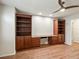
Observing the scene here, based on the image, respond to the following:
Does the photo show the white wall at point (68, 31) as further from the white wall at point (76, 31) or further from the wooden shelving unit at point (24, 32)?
the wooden shelving unit at point (24, 32)

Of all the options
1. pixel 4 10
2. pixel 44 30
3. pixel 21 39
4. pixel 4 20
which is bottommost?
pixel 21 39

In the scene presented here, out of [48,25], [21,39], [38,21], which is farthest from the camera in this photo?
[48,25]

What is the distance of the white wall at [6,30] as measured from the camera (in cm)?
426

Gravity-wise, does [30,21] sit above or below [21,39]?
above

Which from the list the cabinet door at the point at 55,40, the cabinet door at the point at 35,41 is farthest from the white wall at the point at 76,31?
the cabinet door at the point at 35,41

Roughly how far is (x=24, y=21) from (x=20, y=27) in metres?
0.50

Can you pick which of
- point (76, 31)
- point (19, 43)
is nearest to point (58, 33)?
point (76, 31)

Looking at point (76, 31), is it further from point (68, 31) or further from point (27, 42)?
point (27, 42)

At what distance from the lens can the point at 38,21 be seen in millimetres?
7121

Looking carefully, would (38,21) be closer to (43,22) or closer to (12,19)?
(43,22)

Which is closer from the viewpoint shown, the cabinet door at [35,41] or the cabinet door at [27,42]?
the cabinet door at [27,42]

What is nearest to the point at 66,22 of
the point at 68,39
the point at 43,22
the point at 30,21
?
the point at 68,39

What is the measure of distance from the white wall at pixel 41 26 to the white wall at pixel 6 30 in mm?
2514

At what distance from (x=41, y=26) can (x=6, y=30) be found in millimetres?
3427
